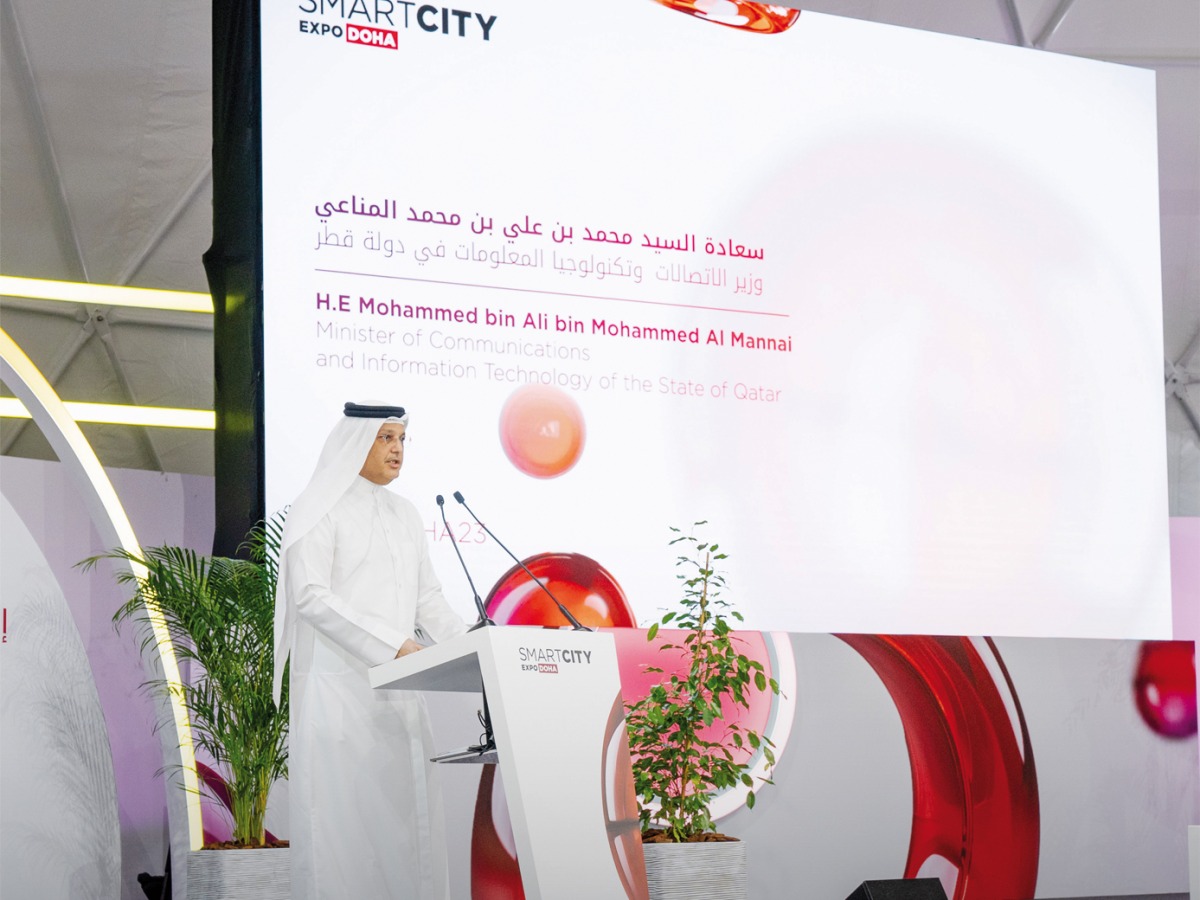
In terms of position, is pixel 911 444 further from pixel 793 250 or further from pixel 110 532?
pixel 110 532

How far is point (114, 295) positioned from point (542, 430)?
252 cm

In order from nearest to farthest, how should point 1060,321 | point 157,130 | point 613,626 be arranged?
point 613,626, point 1060,321, point 157,130

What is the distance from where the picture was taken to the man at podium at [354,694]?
335 centimetres

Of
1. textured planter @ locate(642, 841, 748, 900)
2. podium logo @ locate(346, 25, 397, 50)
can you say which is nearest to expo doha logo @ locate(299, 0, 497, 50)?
podium logo @ locate(346, 25, 397, 50)

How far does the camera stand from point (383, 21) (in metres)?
4.64

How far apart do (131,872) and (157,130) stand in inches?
122

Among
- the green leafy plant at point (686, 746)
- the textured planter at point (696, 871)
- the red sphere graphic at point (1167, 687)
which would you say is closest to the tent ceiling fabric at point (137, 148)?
the red sphere graphic at point (1167, 687)

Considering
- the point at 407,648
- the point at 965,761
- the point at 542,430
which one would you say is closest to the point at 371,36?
the point at 542,430

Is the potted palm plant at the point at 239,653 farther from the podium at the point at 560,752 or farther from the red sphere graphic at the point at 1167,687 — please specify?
the red sphere graphic at the point at 1167,687

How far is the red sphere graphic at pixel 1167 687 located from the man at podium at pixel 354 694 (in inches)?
122

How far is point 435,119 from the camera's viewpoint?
4.65 metres

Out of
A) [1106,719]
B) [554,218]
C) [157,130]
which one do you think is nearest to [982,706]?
[1106,719]

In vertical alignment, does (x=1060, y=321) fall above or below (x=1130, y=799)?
above

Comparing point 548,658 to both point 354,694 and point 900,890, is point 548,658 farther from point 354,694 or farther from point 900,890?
point 900,890
